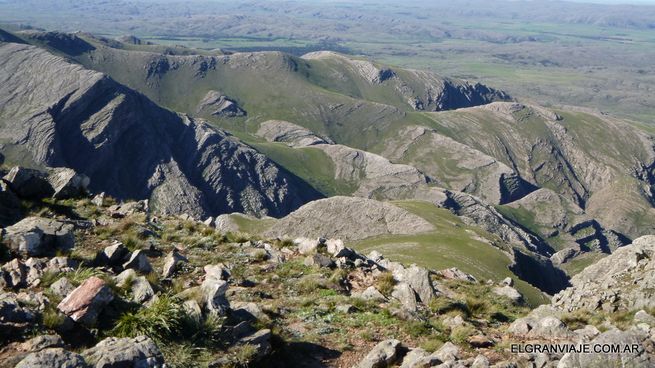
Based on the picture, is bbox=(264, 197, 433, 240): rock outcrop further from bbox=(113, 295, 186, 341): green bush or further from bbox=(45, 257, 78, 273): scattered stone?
bbox=(113, 295, 186, 341): green bush

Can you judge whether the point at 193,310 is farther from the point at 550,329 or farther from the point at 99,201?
the point at 99,201

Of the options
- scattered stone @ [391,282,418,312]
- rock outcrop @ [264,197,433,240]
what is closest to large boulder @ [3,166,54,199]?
scattered stone @ [391,282,418,312]

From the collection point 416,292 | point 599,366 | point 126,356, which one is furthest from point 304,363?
point 416,292

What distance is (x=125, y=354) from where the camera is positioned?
12.9 metres

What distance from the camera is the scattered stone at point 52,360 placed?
38.7 ft

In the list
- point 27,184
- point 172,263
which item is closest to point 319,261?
point 172,263

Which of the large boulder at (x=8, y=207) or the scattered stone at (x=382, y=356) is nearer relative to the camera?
the scattered stone at (x=382, y=356)

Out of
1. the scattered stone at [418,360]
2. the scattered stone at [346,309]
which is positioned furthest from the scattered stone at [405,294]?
the scattered stone at [418,360]

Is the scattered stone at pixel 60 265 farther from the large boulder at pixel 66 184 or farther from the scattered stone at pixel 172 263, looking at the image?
the large boulder at pixel 66 184

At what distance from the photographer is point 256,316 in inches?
733

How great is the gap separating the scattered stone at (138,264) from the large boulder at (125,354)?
31.1 feet

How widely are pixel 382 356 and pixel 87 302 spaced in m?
9.34

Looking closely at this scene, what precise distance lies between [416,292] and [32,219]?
→ 63.1ft

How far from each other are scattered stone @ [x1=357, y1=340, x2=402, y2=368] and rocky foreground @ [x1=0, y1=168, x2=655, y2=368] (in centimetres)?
4
